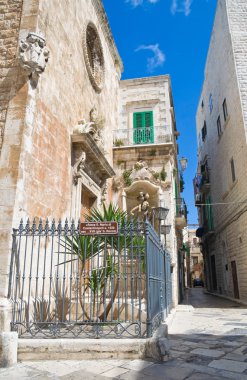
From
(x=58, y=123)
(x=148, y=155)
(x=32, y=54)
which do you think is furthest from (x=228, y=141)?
(x=32, y=54)

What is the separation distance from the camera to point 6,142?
548 centimetres

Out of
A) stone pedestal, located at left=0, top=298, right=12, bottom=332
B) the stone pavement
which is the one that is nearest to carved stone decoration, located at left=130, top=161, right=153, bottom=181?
the stone pavement

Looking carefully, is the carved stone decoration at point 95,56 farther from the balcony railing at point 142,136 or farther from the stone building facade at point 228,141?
the stone building facade at point 228,141

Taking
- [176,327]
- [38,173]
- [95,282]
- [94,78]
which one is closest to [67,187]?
[38,173]

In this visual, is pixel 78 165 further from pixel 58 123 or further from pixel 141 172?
pixel 141 172

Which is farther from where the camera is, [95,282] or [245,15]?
[245,15]

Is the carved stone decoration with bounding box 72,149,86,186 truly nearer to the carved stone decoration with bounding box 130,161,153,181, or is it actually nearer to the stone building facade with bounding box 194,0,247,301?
the carved stone decoration with bounding box 130,161,153,181

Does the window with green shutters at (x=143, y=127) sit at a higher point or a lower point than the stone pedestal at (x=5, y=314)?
higher

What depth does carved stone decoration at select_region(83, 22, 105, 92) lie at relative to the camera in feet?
35.1

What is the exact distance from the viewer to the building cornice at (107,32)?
11333 mm

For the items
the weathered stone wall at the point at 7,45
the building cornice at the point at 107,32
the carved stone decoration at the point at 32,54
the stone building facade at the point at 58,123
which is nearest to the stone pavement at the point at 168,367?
the stone building facade at the point at 58,123

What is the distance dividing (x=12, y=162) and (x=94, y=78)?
21.5ft

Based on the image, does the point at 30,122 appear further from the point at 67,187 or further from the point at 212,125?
the point at 212,125

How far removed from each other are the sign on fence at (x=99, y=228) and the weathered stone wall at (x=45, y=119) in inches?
46.8
